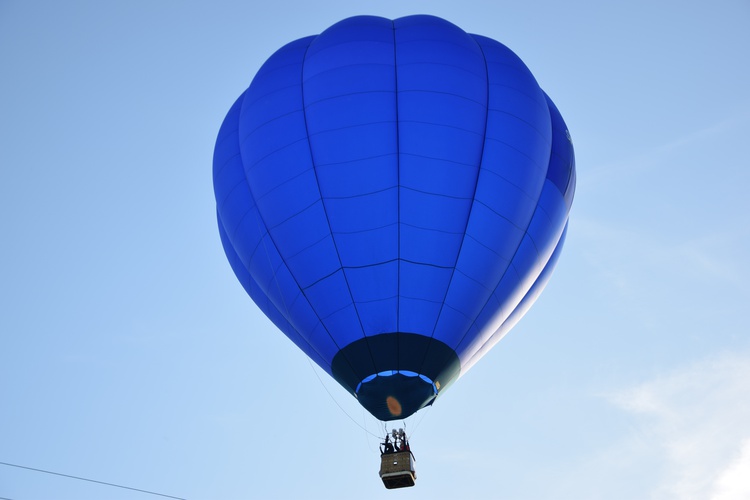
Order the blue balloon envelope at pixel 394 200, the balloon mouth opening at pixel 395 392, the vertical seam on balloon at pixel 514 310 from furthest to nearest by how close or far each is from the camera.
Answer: the vertical seam on balloon at pixel 514 310 → the blue balloon envelope at pixel 394 200 → the balloon mouth opening at pixel 395 392

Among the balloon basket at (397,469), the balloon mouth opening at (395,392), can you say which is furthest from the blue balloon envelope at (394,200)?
the balloon basket at (397,469)

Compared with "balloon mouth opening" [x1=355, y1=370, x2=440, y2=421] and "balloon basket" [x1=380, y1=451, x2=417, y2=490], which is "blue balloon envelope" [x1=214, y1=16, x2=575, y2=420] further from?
"balloon basket" [x1=380, y1=451, x2=417, y2=490]

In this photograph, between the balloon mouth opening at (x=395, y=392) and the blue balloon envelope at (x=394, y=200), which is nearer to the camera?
the balloon mouth opening at (x=395, y=392)

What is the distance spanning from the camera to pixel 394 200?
15133mm

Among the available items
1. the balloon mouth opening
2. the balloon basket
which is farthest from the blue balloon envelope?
the balloon basket

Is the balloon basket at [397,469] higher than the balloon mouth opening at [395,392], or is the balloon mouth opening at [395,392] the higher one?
the balloon mouth opening at [395,392]

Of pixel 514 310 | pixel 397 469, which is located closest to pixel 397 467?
pixel 397 469

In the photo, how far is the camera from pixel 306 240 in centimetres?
1529

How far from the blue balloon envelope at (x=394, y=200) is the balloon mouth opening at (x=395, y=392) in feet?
0.07

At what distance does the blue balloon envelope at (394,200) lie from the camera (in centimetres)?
1498

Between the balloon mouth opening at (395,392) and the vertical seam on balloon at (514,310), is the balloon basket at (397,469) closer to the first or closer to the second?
the balloon mouth opening at (395,392)

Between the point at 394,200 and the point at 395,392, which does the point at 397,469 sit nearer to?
the point at 395,392

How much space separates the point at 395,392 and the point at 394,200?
2.77 meters

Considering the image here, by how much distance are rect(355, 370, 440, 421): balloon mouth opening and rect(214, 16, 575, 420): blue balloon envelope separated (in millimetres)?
20
